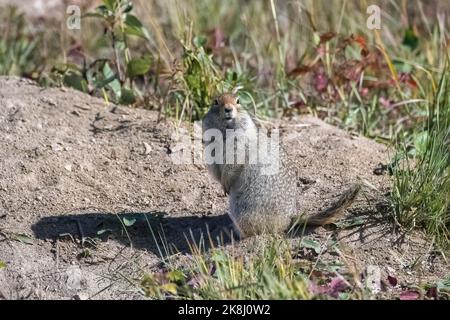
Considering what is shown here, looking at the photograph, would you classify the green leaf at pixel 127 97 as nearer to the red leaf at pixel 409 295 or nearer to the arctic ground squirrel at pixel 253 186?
the arctic ground squirrel at pixel 253 186

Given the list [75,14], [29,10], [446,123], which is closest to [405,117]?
[446,123]

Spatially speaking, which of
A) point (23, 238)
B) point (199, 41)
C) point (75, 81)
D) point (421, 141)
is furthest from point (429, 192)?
point (75, 81)

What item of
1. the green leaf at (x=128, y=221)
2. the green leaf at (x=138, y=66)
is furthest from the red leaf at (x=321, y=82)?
the green leaf at (x=128, y=221)

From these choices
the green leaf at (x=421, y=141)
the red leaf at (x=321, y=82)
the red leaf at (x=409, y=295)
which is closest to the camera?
the red leaf at (x=409, y=295)

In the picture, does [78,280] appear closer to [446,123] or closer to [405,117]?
[446,123]

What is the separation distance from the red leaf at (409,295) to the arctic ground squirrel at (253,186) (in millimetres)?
697

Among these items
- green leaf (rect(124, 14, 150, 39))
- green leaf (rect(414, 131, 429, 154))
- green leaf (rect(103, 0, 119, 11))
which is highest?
green leaf (rect(103, 0, 119, 11))

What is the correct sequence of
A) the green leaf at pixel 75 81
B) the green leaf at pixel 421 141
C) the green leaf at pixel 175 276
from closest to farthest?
the green leaf at pixel 175 276 → the green leaf at pixel 421 141 → the green leaf at pixel 75 81

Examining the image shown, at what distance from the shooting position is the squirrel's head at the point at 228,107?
206 inches

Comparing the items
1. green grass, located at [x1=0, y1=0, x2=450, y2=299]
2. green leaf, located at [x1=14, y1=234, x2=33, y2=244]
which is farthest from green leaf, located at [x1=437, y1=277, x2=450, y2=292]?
green leaf, located at [x1=14, y1=234, x2=33, y2=244]

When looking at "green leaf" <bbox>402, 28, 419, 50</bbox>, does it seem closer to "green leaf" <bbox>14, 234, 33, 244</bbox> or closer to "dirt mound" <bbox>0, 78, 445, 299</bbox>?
"dirt mound" <bbox>0, 78, 445, 299</bbox>

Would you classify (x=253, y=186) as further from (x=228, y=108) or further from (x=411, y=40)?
(x=411, y=40)

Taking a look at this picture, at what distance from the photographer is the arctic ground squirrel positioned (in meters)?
5.31

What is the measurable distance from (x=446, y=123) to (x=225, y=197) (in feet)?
4.90
